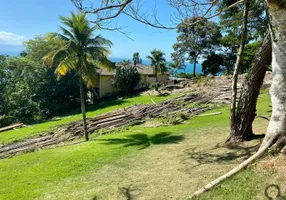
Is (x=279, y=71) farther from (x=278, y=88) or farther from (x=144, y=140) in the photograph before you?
(x=144, y=140)

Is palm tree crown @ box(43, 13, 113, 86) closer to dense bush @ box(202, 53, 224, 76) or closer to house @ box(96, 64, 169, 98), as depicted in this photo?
house @ box(96, 64, 169, 98)

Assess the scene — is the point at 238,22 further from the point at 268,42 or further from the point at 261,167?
the point at 261,167

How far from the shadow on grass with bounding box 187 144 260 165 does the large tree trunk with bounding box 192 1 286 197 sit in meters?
1.07

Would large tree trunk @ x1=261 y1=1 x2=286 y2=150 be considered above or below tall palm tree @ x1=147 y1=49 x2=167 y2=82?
below

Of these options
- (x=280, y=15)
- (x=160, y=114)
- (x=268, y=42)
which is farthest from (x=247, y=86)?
(x=160, y=114)

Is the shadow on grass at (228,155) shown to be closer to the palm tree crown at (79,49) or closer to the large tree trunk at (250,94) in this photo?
the large tree trunk at (250,94)

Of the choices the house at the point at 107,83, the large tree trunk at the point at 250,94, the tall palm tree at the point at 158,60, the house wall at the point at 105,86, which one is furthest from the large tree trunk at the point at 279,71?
the house wall at the point at 105,86

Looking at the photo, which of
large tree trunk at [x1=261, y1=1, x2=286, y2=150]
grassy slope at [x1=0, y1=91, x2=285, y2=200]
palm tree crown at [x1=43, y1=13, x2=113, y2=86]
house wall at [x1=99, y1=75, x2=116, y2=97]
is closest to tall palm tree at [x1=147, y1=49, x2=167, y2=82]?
house wall at [x1=99, y1=75, x2=116, y2=97]

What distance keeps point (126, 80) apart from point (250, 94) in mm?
23380

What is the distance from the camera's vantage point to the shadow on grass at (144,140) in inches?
381

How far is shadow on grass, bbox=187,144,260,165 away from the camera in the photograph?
5.61m

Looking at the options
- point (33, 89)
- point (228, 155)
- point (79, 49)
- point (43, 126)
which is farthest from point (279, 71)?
point (33, 89)

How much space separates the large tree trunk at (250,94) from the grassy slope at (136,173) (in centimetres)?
68

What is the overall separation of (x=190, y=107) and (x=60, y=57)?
27.4ft
